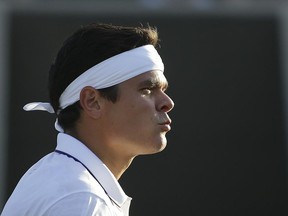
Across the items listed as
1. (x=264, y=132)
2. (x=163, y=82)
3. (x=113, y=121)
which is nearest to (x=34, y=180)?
(x=113, y=121)

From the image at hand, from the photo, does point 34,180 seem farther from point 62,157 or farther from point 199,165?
point 199,165

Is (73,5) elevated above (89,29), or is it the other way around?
(73,5)

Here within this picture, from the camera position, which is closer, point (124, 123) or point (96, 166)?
point (96, 166)

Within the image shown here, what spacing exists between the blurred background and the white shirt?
19.7ft

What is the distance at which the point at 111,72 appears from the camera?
9.68 feet

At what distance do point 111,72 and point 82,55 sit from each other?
0.13 meters

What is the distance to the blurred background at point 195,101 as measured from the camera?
8984 mm

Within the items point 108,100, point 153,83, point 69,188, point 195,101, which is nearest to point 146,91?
point 153,83

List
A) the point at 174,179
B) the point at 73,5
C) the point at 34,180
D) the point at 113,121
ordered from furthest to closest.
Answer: the point at 73,5 → the point at 174,179 → the point at 113,121 → the point at 34,180

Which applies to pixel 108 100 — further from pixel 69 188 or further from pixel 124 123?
pixel 69 188

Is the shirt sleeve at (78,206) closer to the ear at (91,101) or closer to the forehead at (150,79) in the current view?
the ear at (91,101)

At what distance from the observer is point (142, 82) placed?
2.99 m

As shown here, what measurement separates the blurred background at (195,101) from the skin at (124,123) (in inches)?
231

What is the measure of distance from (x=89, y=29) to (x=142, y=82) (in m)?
0.30
